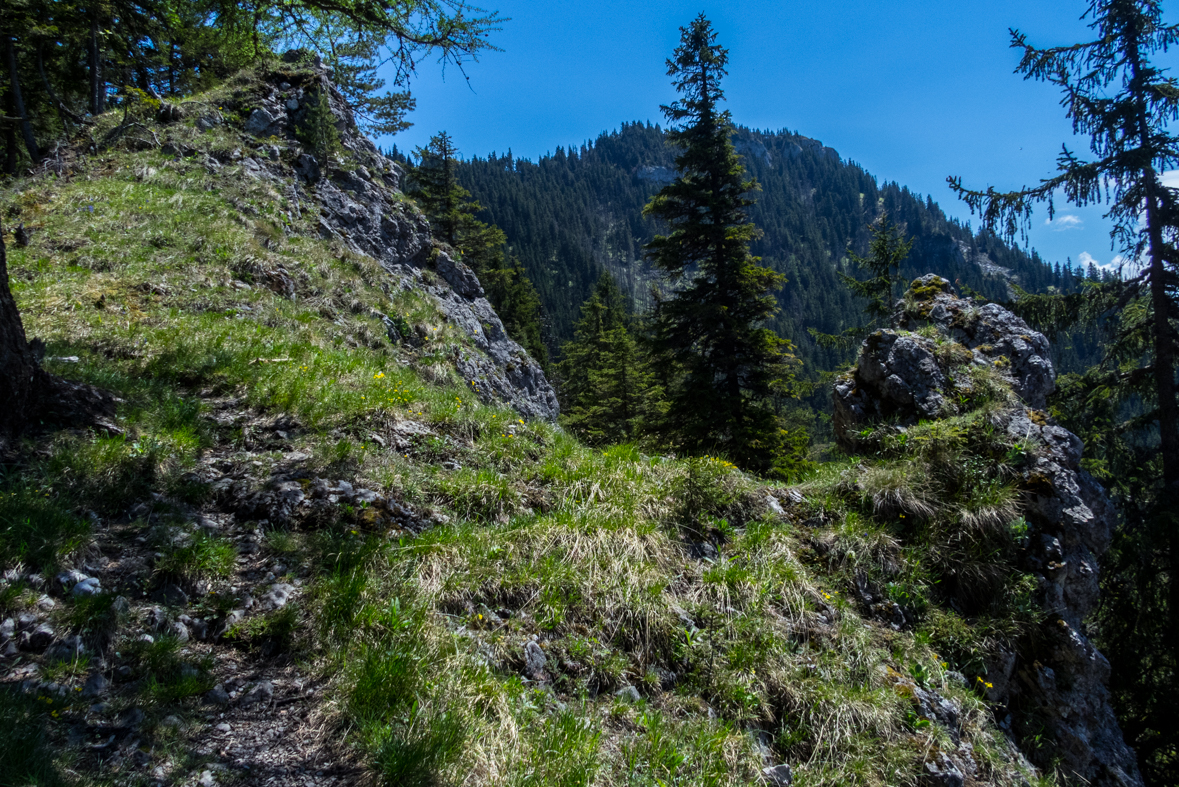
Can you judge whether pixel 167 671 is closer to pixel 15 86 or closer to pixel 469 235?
pixel 15 86

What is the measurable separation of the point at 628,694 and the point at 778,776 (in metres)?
1.06

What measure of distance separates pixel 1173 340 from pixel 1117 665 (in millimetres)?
7028

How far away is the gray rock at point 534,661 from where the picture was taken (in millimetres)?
3676

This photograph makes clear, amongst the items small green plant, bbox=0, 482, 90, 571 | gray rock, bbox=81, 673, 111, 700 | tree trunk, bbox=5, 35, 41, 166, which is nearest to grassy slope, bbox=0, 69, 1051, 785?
small green plant, bbox=0, 482, 90, 571

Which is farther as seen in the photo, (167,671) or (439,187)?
(439,187)

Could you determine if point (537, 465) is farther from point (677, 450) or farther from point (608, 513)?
point (677, 450)

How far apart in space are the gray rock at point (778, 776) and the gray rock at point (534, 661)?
1.55 meters

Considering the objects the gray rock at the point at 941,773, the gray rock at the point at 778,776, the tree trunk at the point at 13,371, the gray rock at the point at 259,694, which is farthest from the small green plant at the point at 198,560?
the gray rock at the point at 941,773

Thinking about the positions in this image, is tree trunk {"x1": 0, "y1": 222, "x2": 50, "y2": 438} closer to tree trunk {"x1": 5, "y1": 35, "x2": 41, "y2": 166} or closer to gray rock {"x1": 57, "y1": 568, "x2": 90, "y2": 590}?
gray rock {"x1": 57, "y1": 568, "x2": 90, "y2": 590}

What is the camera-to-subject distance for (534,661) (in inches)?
148

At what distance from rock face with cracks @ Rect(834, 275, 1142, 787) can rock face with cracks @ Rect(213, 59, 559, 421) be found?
23.4 ft

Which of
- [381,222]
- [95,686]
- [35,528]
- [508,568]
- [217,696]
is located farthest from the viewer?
[381,222]

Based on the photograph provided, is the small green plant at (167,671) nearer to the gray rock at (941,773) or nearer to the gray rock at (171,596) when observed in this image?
the gray rock at (171,596)

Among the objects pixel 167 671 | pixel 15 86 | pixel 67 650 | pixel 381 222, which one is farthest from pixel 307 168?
pixel 167 671
